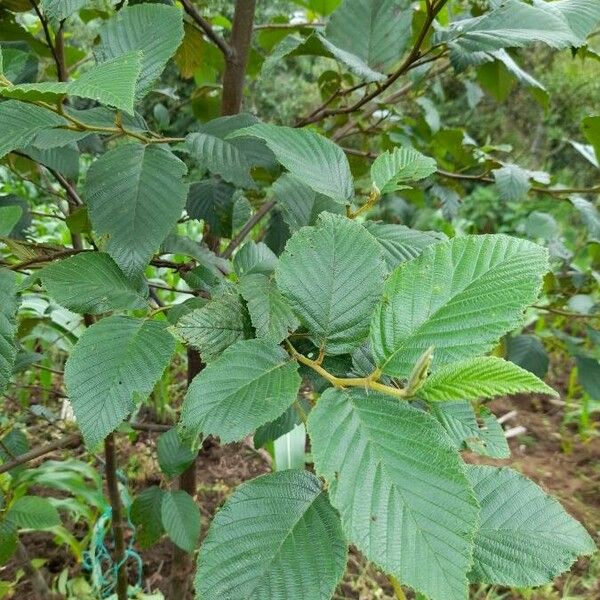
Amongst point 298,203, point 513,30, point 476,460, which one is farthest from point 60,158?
point 476,460

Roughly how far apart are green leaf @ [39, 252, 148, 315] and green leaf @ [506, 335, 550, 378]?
115cm

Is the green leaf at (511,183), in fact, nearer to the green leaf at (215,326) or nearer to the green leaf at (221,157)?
the green leaf at (221,157)

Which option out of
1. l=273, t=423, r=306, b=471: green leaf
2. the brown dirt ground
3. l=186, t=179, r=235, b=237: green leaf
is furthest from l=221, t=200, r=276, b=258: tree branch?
the brown dirt ground

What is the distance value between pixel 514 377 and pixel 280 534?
195 millimetres

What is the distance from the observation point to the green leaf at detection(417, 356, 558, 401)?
0.36 m

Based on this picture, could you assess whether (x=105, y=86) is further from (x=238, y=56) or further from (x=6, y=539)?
(x=6, y=539)

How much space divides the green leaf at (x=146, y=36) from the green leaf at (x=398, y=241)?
28 cm

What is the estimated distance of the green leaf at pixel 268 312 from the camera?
469 millimetres

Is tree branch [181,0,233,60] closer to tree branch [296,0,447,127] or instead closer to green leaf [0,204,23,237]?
tree branch [296,0,447,127]

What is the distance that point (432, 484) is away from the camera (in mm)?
361

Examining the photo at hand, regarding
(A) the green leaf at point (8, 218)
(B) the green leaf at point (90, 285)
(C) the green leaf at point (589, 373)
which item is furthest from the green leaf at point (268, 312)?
(C) the green leaf at point (589, 373)

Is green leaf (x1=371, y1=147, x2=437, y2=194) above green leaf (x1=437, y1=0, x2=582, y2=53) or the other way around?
the other way around

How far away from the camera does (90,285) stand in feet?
1.88

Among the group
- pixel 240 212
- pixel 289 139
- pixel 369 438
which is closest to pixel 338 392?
pixel 369 438
